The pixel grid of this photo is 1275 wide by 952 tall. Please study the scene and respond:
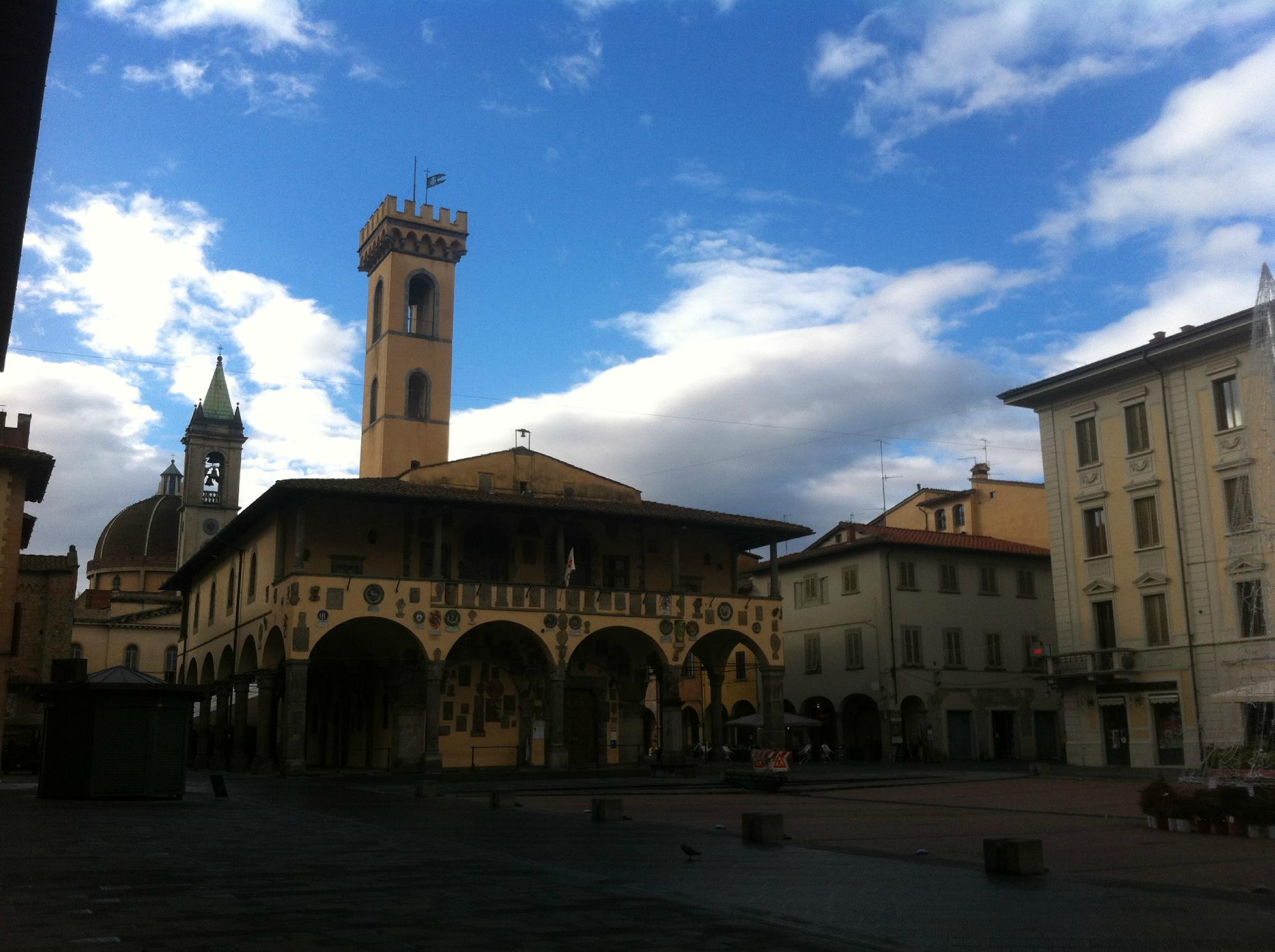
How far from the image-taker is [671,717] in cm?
3675

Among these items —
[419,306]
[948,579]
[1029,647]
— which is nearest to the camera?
[948,579]

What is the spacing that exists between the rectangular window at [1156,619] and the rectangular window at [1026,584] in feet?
42.8

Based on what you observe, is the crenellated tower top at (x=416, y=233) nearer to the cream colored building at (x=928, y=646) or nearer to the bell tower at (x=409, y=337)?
the bell tower at (x=409, y=337)

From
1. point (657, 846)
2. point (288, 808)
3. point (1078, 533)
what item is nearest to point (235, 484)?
Answer: point (1078, 533)

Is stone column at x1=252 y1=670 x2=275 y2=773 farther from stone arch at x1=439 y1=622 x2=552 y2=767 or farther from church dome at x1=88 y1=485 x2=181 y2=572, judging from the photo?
church dome at x1=88 y1=485 x2=181 y2=572

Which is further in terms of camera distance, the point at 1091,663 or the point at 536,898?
the point at 1091,663

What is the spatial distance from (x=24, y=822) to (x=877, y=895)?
1128cm

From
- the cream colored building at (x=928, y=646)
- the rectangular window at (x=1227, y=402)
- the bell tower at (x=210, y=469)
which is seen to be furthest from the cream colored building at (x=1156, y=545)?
the bell tower at (x=210, y=469)

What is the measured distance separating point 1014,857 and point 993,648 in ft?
126

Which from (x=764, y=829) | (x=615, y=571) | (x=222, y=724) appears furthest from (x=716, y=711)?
(x=764, y=829)

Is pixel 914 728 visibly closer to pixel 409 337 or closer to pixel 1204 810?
pixel 409 337

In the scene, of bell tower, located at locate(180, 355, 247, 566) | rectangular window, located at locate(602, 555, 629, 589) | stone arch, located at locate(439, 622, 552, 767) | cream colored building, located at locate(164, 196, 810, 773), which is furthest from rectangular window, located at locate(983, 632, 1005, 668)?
bell tower, located at locate(180, 355, 247, 566)

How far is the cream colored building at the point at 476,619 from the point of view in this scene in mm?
34500

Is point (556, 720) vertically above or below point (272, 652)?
below
